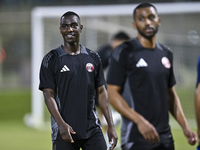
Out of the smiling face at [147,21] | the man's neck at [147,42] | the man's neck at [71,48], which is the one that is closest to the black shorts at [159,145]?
the man's neck at [147,42]

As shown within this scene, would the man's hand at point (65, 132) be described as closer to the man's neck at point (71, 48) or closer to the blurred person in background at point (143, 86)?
the man's neck at point (71, 48)

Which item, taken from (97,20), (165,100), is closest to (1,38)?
(97,20)

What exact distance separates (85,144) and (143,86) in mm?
934

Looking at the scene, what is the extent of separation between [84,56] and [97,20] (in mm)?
7677

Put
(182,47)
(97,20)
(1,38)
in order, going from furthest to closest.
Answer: (1,38)
(97,20)
(182,47)

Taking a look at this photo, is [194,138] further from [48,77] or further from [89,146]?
[48,77]

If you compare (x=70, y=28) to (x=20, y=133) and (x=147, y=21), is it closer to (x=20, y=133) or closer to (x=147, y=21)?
(x=147, y=21)

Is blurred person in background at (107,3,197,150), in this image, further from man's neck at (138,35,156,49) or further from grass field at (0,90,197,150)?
grass field at (0,90,197,150)

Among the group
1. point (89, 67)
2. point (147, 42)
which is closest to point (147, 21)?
point (147, 42)

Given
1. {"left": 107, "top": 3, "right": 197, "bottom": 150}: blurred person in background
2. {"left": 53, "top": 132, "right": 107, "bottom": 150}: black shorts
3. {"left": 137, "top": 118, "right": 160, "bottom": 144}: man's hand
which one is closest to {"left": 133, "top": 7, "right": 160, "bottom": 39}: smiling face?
{"left": 107, "top": 3, "right": 197, "bottom": 150}: blurred person in background

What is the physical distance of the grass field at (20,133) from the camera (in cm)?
838

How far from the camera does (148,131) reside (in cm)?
386

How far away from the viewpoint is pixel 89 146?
3375 mm

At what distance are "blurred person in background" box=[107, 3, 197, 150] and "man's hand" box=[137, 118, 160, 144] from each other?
2cm
